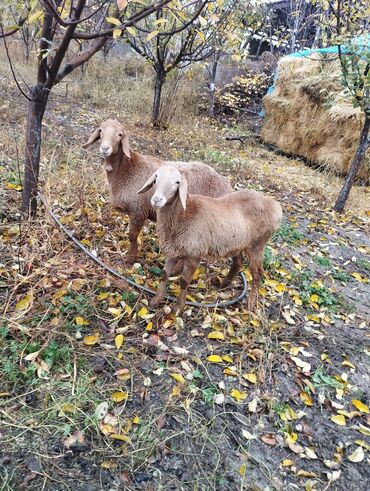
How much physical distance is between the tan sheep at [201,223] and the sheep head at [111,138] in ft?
1.97

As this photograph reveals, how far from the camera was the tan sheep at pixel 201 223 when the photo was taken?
10.0ft

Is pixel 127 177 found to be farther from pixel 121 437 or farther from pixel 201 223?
pixel 121 437

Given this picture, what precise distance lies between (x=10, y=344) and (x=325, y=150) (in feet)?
31.4

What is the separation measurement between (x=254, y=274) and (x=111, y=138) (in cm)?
200

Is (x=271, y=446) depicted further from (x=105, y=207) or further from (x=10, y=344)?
(x=105, y=207)

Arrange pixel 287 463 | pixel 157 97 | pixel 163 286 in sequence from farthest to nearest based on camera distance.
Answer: pixel 157 97
pixel 163 286
pixel 287 463

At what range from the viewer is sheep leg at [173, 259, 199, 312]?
3.38 m

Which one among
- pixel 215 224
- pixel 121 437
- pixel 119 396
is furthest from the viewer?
pixel 215 224

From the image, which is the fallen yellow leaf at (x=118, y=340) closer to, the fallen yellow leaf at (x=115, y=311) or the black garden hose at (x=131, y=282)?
the fallen yellow leaf at (x=115, y=311)

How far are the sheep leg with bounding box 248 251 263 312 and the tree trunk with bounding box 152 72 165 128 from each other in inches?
298

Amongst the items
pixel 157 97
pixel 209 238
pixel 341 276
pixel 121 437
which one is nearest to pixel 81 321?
pixel 121 437

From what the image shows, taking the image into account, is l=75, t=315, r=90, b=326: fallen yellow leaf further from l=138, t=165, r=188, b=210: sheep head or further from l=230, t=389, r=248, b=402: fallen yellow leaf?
l=230, t=389, r=248, b=402: fallen yellow leaf

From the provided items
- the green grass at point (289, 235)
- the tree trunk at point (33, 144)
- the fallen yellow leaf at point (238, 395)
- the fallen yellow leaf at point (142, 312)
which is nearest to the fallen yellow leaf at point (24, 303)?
the fallen yellow leaf at point (142, 312)

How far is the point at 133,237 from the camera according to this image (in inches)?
156
